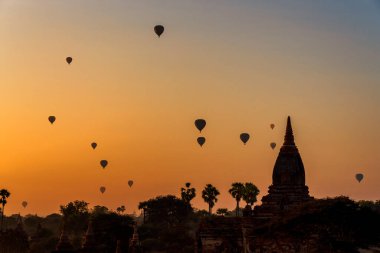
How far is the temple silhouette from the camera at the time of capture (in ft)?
142

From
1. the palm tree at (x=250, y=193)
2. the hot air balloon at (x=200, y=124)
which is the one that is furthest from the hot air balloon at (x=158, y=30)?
the palm tree at (x=250, y=193)

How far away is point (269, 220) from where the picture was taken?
172ft

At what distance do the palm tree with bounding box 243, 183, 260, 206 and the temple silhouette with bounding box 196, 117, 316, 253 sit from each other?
187 feet

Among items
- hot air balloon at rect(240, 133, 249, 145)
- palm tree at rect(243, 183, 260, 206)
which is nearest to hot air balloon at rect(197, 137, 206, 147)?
hot air balloon at rect(240, 133, 249, 145)

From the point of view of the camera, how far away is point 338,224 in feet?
134

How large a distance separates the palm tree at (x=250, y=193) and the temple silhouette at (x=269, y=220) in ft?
187

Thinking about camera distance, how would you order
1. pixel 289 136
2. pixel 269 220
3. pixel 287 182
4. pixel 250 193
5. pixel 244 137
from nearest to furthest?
pixel 269 220 → pixel 287 182 → pixel 289 136 → pixel 244 137 → pixel 250 193

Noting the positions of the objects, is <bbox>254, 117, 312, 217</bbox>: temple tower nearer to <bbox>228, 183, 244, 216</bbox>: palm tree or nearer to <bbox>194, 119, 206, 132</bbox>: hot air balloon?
<bbox>194, 119, 206, 132</bbox>: hot air balloon

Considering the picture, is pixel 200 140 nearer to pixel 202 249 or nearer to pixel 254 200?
pixel 202 249

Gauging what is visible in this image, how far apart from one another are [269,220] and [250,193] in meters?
75.0

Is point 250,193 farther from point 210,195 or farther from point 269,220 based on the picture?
point 269,220

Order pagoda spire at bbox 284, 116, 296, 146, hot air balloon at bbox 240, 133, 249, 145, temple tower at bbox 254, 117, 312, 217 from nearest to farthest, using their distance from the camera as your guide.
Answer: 1. temple tower at bbox 254, 117, 312, 217
2. pagoda spire at bbox 284, 116, 296, 146
3. hot air balloon at bbox 240, 133, 249, 145

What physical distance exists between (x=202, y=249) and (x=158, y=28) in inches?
1209

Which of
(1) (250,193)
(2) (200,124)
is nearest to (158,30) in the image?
(2) (200,124)
